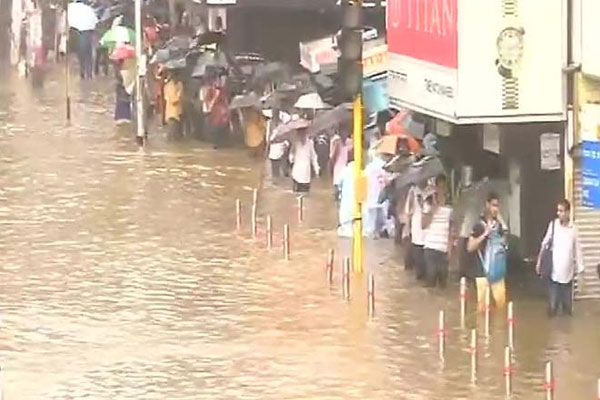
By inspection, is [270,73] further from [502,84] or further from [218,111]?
[502,84]

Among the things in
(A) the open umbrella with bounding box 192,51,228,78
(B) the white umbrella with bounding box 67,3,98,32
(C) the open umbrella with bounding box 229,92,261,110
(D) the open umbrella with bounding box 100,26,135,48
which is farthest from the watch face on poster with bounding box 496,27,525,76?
(B) the white umbrella with bounding box 67,3,98,32

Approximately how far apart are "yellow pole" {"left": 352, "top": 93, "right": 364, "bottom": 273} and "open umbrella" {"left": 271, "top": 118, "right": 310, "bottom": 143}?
22.7ft

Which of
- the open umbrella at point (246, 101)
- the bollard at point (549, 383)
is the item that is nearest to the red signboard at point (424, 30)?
the bollard at point (549, 383)

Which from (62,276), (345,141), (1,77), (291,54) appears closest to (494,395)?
(62,276)

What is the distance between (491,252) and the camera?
72.2 feet

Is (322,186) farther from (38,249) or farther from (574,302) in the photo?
(574,302)

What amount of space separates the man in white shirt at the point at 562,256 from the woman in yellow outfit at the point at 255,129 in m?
14.0

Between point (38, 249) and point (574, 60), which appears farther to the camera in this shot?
point (38, 249)

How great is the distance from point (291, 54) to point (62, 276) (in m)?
18.9

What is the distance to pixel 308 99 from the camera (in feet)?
103

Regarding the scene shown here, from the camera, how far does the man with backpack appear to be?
22.0m

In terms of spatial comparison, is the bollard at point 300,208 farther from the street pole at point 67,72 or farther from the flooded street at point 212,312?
the street pole at point 67,72

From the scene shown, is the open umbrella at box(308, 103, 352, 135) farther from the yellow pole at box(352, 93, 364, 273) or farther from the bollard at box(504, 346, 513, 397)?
the bollard at box(504, 346, 513, 397)

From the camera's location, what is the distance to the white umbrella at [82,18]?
4875 cm
